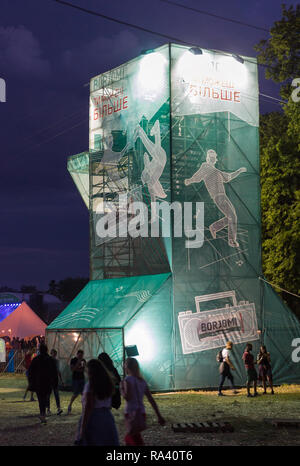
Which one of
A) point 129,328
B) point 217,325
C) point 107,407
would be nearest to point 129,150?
point 129,328

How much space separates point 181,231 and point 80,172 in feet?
31.5

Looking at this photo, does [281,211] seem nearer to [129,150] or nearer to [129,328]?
[129,150]

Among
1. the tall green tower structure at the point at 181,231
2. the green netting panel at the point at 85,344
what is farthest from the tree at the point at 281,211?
the green netting panel at the point at 85,344

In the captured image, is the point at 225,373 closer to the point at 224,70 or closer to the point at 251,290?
the point at 251,290

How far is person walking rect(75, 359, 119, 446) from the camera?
7.34m

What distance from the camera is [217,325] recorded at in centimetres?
2392

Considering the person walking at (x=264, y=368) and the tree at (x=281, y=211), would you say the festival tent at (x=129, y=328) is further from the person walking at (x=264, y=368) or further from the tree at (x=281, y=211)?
the tree at (x=281, y=211)

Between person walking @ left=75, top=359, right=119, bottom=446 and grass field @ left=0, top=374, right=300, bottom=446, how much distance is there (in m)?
4.28

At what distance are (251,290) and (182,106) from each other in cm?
730

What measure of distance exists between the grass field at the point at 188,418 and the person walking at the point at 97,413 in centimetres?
428

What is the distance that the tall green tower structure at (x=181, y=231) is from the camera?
2300 centimetres

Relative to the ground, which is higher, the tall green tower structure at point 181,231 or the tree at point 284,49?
the tree at point 284,49
